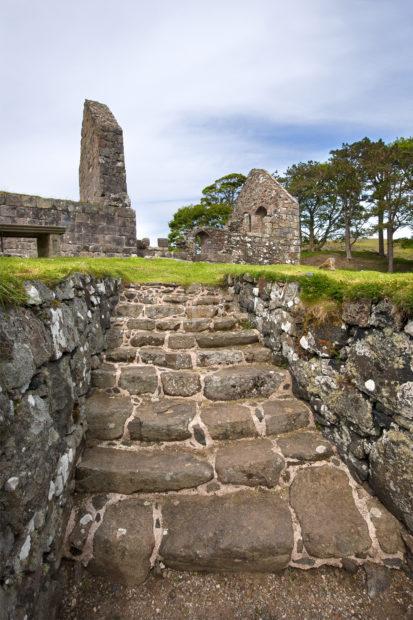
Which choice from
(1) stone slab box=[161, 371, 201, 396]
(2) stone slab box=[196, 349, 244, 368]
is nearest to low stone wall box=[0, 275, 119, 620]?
(1) stone slab box=[161, 371, 201, 396]

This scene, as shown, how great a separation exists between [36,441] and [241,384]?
236 cm

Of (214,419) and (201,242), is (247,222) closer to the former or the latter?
(201,242)

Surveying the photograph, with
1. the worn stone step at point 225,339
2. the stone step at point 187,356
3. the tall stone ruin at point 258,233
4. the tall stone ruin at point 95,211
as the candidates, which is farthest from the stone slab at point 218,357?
the tall stone ruin at point 258,233

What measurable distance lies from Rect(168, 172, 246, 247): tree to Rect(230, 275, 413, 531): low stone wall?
35.6 m

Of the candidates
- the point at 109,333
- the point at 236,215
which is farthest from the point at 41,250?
the point at 236,215

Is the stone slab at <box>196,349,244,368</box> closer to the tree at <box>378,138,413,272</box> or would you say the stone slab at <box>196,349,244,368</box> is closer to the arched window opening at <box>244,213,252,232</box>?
the arched window opening at <box>244,213,252,232</box>

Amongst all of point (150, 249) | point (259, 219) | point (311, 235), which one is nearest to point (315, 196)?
point (311, 235)

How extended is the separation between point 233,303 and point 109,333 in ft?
7.67

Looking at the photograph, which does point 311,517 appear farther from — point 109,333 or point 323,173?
point 323,173

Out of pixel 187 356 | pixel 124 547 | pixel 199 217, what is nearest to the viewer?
pixel 124 547

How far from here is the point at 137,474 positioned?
286cm

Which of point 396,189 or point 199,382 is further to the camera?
point 396,189

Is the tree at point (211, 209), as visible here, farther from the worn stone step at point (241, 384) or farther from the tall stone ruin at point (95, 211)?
the worn stone step at point (241, 384)

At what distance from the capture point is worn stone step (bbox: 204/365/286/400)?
151 inches
